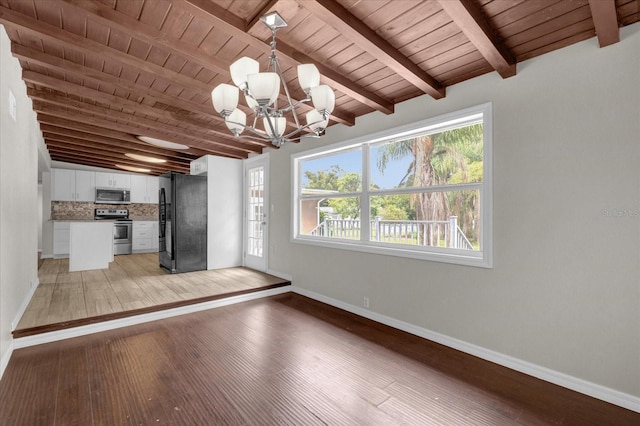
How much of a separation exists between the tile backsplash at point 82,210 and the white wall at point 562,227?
8.21 metres

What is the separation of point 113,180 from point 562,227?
29.4ft

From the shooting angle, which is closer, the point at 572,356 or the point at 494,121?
the point at 572,356

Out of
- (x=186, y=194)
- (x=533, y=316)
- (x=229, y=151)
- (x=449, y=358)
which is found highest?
(x=229, y=151)

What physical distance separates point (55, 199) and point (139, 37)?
685 cm

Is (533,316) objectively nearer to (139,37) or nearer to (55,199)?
(139,37)

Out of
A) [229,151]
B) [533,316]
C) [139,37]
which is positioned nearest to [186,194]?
[229,151]

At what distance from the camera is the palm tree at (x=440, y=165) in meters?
2.87

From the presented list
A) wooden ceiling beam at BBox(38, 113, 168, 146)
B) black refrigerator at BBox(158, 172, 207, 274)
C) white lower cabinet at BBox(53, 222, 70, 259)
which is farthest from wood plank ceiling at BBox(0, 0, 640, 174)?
white lower cabinet at BBox(53, 222, 70, 259)

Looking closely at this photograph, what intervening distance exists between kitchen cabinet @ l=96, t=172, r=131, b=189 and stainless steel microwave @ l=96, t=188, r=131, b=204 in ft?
0.38

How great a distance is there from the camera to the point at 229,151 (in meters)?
5.41

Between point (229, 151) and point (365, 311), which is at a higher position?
point (229, 151)

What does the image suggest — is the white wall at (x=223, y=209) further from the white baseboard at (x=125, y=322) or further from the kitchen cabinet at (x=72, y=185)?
the kitchen cabinet at (x=72, y=185)

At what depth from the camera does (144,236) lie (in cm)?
786

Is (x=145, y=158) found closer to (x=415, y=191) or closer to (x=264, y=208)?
(x=264, y=208)
